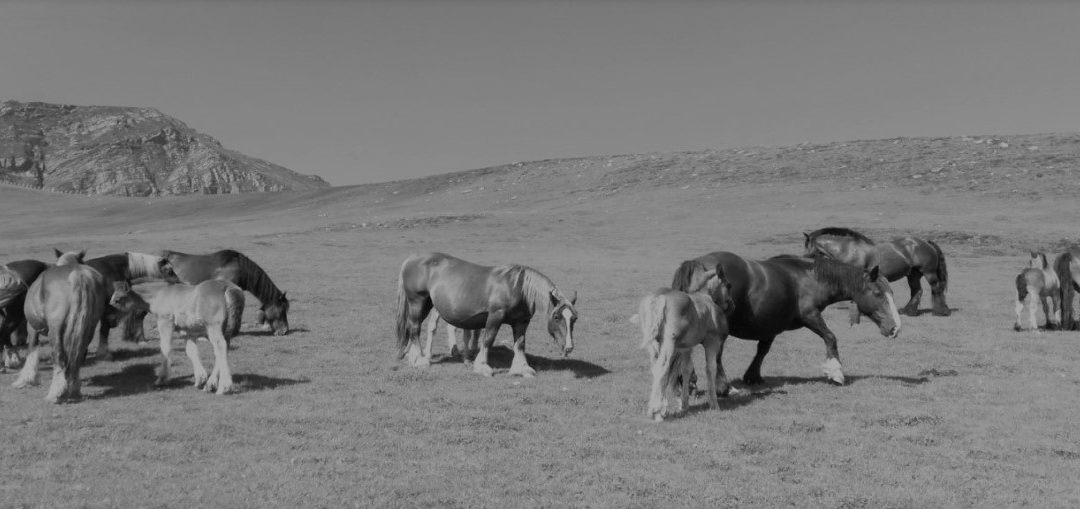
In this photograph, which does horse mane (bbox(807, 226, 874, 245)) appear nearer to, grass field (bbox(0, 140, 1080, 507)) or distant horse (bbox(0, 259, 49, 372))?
grass field (bbox(0, 140, 1080, 507))

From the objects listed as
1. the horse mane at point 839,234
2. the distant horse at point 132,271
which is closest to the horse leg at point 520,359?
the distant horse at point 132,271

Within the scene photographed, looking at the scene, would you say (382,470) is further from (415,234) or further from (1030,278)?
(415,234)

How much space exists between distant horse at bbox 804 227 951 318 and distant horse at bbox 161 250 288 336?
1524cm

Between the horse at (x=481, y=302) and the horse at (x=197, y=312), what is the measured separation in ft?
12.0

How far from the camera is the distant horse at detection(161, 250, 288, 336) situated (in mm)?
17992

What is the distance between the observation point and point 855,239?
2272 cm

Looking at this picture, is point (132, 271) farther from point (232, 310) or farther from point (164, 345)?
point (232, 310)

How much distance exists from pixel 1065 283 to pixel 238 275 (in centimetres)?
2087

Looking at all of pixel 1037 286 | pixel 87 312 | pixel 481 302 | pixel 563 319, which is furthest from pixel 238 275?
pixel 1037 286

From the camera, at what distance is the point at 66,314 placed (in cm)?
1166

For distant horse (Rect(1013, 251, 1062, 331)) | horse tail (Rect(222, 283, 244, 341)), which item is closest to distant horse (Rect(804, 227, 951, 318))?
distant horse (Rect(1013, 251, 1062, 331))

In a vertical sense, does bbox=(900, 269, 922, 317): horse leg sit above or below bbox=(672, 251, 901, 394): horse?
below

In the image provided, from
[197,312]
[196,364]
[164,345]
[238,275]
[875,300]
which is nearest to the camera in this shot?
[197,312]

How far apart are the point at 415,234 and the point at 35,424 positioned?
37.1 meters
